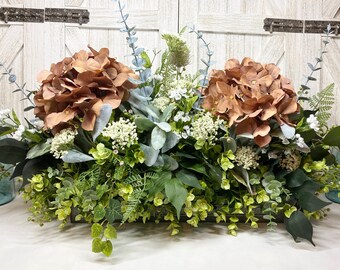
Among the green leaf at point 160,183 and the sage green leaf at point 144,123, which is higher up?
the sage green leaf at point 144,123

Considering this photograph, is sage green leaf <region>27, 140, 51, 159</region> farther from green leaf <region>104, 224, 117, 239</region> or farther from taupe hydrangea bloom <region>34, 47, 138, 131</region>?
green leaf <region>104, 224, 117, 239</region>

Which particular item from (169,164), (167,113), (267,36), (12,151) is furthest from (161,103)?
(267,36)

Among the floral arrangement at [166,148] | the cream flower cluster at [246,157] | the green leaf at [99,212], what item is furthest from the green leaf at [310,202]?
the green leaf at [99,212]

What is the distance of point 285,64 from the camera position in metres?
1.38

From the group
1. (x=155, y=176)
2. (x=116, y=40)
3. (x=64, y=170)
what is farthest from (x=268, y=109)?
(x=116, y=40)

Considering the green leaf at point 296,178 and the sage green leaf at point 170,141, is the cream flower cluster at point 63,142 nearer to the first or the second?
the sage green leaf at point 170,141

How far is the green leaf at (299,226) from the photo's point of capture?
79 centimetres

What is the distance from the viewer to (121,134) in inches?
29.7

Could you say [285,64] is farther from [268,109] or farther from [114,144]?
[114,144]

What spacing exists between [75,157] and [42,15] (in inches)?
31.8

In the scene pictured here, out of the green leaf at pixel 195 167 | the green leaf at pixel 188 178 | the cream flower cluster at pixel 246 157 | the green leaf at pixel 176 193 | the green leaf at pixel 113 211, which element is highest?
the cream flower cluster at pixel 246 157

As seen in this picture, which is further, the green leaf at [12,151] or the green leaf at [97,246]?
the green leaf at [12,151]

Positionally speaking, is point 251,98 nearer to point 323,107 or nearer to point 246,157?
point 246,157

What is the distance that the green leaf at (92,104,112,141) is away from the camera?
0.76m
